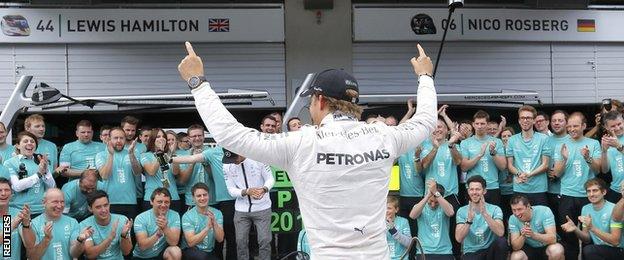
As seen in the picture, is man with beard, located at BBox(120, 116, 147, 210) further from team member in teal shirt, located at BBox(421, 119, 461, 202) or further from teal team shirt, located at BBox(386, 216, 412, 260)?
team member in teal shirt, located at BBox(421, 119, 461, 202)

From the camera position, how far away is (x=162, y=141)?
10.1 metres

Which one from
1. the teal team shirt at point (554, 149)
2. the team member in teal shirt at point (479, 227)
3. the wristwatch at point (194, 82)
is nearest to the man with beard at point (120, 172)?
the team member in teal shirt at point (479, 227)

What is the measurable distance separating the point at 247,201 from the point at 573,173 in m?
4.00

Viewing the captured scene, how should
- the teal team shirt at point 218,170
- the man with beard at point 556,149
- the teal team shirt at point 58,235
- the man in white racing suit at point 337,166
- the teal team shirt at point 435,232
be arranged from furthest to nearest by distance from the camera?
1. the man with beard at point 556,149
2. the teal team shirt at point 218,170
3. the teal team shirt at point 435,232
4. the teal team shirt at point 58,235
5. the man in white racing suit at point 337,166

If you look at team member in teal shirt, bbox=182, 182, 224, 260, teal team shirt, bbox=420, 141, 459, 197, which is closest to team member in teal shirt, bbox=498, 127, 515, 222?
teal team shirt, bbox=420, 141, 459, 197

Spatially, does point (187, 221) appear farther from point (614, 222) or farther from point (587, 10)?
point (587, 10)

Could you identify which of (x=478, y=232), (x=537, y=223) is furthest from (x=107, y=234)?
(x=537, y=223)

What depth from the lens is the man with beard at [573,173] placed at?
10.1 m

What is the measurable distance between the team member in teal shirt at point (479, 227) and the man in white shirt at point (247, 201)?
228cm

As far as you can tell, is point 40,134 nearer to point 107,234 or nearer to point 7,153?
point 7,153

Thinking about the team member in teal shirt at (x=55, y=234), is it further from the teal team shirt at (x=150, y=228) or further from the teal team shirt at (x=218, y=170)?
the teal team shirt at (x=218, y=170)

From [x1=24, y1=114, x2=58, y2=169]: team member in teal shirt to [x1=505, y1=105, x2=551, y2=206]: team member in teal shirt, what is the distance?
5.65 metres

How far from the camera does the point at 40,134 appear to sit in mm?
10055

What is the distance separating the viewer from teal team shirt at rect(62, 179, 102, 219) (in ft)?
31.7
